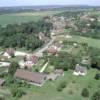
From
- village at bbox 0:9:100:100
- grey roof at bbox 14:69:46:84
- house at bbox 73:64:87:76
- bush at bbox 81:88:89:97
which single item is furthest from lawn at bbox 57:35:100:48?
bush at bbox 81:88:89:97

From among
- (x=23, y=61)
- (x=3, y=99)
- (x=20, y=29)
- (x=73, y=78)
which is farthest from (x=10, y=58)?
(x=20, y=29)

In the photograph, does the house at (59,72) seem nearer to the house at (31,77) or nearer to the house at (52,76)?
the house at (52,76)

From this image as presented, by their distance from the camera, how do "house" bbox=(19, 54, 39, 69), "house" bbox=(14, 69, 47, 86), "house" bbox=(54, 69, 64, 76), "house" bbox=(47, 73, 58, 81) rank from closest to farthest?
"house" bbox=(14, 69, 47, 86) → "house" bbox=(47, 73, 58, 81) → "house" bbox=(54, 69, 64, 76) → "house" bbox=(19, 54, 39, 69)

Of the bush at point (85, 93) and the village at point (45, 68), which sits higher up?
the bush at point (85, 93)

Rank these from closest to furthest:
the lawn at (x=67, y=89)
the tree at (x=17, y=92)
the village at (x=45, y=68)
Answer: the tree at (x=17, y=92) → the lawn at (x=67, y=89) → the village at (x=45, y=68)

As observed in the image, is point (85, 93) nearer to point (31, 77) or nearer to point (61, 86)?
point (61, 86)

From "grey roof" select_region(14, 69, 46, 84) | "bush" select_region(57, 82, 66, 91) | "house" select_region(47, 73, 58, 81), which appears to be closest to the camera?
"bush" select_region(57, 82, 66, 91)

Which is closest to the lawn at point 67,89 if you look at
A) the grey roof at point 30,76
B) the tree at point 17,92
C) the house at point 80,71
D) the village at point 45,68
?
the village at point 45,68

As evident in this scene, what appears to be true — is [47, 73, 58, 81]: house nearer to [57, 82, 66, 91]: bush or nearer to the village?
the village
